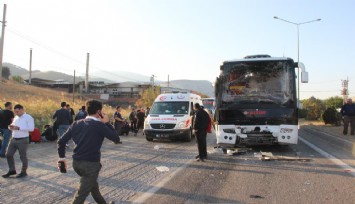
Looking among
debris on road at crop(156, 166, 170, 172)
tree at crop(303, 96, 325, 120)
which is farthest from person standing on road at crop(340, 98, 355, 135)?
tree at crop(303, 96, 325, 120)

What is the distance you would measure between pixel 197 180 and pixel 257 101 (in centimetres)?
575

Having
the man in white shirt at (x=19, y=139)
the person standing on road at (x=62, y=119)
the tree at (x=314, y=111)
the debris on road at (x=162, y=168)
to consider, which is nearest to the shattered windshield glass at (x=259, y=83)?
the debris on road at (x=162, y=168)

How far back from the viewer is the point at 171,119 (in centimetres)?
1872

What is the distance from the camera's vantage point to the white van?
60.7 ft

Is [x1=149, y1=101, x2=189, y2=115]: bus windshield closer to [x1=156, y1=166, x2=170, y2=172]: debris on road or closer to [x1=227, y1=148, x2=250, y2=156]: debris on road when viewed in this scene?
[x1=227, y1=148, x2=250, y2=156]: debris on road

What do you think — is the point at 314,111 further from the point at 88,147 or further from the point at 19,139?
the point at 88,147

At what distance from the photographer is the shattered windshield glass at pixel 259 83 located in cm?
1385

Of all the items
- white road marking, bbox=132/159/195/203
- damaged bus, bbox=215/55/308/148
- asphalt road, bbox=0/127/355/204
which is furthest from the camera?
damaged bus, bbox=215/55/308/148

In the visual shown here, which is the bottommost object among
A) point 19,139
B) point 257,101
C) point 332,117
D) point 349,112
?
point 19,139

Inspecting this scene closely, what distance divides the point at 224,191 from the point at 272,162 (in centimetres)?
435

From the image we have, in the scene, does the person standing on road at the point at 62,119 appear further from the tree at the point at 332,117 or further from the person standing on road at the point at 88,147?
the tree at the point at 332,117

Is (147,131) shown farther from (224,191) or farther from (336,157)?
(224,191)

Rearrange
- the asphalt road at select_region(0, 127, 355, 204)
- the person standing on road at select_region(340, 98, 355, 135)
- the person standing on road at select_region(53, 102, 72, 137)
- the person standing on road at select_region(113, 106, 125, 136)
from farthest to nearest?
the person standing on road at select_region(113, 106, 125, 136) < the person standing on road at select_region(340, 98, 355, 135) < the person standing on road at select_region(53, 102, 72, 137) < the asphalt road at select_region(0, 127, 355, 204)

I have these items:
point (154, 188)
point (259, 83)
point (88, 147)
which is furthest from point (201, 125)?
point (88, 147)
